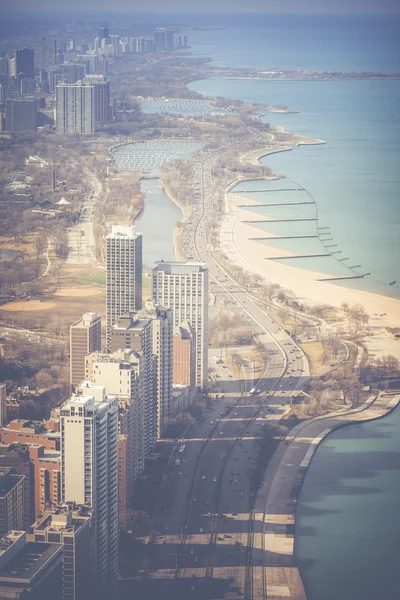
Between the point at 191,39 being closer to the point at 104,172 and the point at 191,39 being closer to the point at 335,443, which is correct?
the point at 104,172

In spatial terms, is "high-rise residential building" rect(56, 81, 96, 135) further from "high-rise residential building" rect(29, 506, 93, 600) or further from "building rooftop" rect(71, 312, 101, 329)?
"high-rise residential building" rect(29, 506, 93, 600)

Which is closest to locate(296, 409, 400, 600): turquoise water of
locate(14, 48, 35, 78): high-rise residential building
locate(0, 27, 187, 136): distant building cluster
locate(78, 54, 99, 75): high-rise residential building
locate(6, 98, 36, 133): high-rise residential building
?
locate(6, 98, 36, 133): high-rise residential building

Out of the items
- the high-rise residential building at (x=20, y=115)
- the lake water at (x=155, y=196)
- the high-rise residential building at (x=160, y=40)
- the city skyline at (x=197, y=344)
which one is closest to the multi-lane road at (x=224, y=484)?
the city skyline at (x=197, y=344)

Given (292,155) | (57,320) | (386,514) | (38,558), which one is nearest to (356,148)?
(292,155)

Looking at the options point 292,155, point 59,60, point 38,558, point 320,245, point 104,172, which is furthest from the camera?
point 59,60

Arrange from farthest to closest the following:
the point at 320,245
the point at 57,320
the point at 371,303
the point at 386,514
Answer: the point at 320,245 → the point at 371,303 → the point at 57,320 → the point at 386,514

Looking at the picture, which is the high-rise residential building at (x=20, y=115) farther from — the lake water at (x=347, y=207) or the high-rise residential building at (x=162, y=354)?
the high-rise residential building at (x=162, y=354)

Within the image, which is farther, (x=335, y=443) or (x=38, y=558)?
(x=335, y=443)

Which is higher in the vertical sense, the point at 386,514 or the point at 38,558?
the point at 38,558
